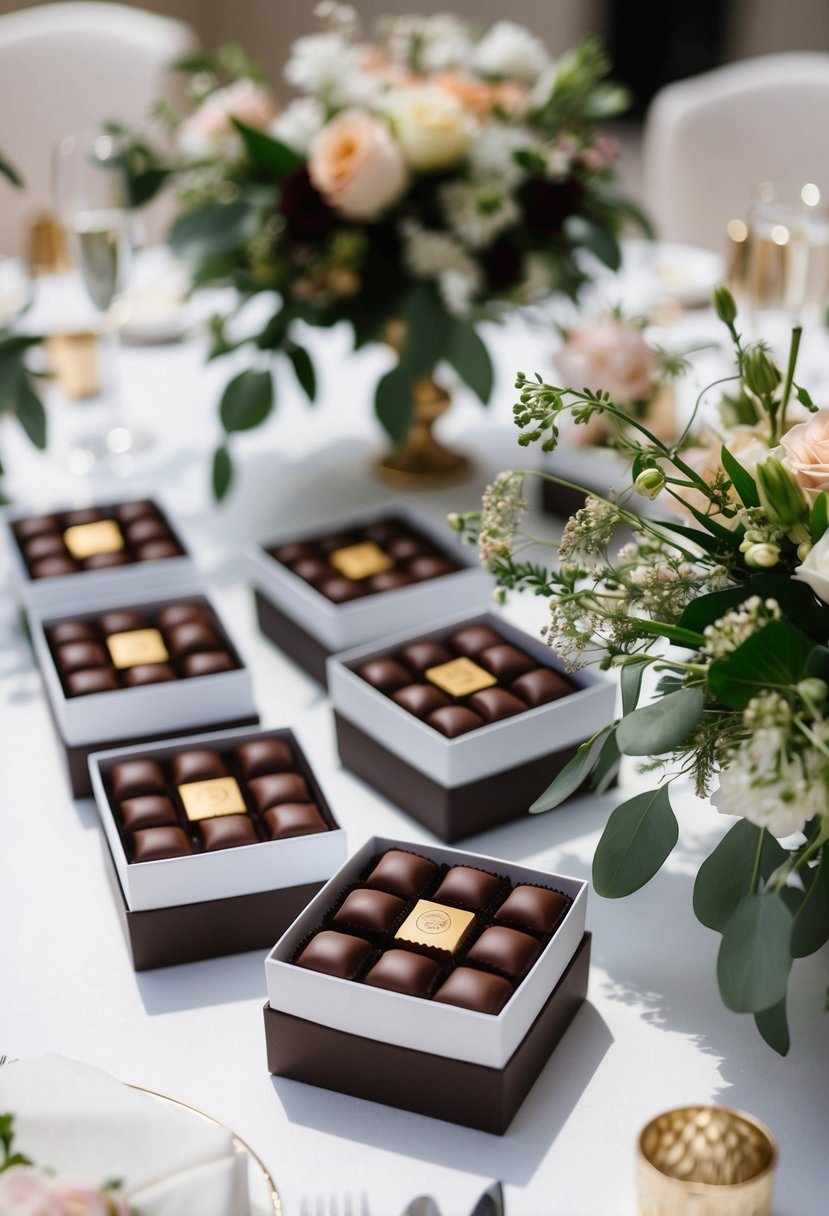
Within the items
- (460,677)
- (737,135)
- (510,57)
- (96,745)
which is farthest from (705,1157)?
(737,135)

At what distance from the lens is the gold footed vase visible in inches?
71.0

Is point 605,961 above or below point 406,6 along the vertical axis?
below

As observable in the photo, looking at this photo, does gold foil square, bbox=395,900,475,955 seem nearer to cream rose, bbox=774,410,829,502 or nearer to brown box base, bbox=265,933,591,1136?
brown box base, bbox=265,933,591,1136

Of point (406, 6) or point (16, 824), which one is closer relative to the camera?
point (16, 824)

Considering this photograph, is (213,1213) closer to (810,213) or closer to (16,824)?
(16,824)

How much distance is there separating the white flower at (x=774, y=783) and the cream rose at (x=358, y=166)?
0.99 meters

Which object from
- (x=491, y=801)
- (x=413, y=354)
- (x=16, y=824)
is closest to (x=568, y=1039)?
(x=491, y=801)

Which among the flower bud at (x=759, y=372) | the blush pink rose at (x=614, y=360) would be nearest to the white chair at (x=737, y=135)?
the blush pink rose at (x=614, y=360)

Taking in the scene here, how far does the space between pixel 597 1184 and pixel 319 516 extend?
42.7 inches

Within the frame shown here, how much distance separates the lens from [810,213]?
154 centimetres

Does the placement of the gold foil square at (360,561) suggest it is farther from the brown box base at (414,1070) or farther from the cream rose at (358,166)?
the brown box base at (414,1070)

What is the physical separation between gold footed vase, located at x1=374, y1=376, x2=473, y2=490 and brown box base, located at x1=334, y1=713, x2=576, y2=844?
685 millimetres

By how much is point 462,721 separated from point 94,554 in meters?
0.55

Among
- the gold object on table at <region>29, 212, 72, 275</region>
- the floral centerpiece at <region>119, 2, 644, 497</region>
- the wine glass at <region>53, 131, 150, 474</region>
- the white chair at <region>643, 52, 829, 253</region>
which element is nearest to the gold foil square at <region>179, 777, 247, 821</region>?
the floral centerpiece at <region>119, 2, 644, 497</region>
